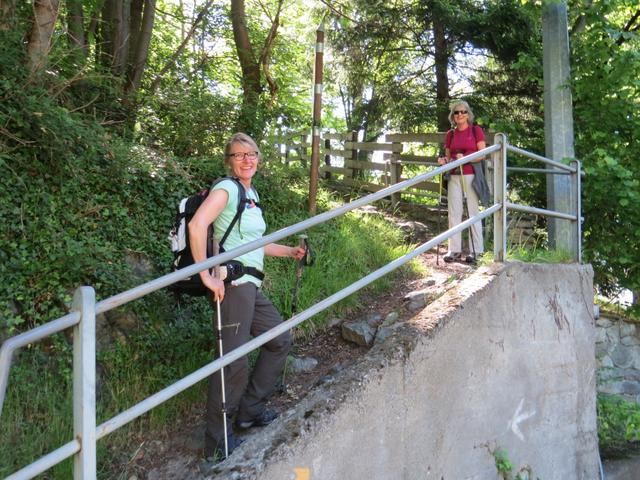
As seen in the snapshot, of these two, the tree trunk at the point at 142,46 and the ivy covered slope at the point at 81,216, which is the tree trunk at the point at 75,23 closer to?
the tree trunk at the point at 142,46

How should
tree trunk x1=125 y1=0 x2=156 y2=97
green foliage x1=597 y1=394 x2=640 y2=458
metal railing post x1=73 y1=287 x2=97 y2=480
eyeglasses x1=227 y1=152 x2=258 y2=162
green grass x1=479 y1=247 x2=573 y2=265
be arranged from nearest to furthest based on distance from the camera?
metal railing post x1=73 y1=287 x2=97 y2=480, eyeglasses x1=227 y1=152 x2=258 y2=162, green grass x1=479 y1=247 x2=573 y2=265, green foliage x1=597 y1=394 x2=640 y2=458, tree trunk x1=125 y1=0 x2=156 y2=97

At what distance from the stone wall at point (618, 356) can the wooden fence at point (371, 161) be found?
2.86m

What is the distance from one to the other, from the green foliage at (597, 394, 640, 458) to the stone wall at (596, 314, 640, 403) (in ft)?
1.67

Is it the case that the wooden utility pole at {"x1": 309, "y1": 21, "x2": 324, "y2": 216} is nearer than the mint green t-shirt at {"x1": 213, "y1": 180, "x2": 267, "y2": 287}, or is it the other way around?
the mint green t-shirt at {"x1": 213, "y1": 180, "x2": 267, "y2": 287}

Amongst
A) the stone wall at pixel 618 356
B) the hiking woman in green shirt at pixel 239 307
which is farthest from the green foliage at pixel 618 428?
the hiking woman in green shirt at pixel 239 307

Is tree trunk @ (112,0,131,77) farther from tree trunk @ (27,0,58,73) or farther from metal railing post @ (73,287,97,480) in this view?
metal railing post @ (73,287,97,480)

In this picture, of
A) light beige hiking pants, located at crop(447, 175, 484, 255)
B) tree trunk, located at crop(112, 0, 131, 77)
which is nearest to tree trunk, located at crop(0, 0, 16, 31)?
tree trunk, located at crop(112, 0, 131, 77)

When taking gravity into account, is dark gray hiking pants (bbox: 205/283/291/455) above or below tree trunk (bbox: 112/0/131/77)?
below

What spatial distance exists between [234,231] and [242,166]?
1.25 ft

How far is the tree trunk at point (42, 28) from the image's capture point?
194 inches

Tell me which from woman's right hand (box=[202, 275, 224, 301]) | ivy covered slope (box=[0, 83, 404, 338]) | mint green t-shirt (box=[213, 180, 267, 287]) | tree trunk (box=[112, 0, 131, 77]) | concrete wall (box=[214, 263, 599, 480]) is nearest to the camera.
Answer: concrete wall (box=[214, 263, 599, 480])

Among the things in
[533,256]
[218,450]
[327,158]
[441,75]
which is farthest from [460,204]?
[327,158]

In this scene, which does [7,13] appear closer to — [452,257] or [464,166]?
[464,166]

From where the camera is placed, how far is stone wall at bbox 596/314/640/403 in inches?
272
